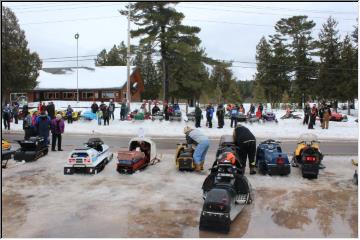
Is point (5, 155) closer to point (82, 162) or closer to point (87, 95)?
point (82, 162)

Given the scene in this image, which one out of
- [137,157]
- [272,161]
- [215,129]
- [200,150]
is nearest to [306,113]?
[215,129]

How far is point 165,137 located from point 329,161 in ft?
34.9

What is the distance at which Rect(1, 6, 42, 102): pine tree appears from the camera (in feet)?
136

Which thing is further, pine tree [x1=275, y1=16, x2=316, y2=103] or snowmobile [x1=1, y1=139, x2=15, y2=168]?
pine tree [x1=275, y1=16, x2=316, y2=103]

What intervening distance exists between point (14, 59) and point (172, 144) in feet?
90.2

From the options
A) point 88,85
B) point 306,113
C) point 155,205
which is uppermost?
point 88,85

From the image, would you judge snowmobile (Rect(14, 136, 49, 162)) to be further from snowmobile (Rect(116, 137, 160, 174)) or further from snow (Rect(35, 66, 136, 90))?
snow (Rect(35, 66, 136, 90))

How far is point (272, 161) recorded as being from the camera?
41.0 ft

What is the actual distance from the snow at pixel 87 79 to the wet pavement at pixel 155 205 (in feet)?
140

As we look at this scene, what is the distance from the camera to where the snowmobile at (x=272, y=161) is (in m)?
12.4

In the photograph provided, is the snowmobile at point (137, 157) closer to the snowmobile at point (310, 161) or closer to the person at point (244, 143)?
the person at point (244, 143)

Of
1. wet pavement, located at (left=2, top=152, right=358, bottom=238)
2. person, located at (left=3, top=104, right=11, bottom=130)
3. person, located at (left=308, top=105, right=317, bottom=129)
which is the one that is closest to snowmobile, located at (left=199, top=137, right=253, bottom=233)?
wet pavement, located at (left=2, top=152, right=358, bottom=238)

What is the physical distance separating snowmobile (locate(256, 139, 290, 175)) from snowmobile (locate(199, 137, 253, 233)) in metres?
2.27

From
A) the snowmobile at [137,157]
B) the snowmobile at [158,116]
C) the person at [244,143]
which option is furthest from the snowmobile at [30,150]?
the snowmobile at [158,116]
